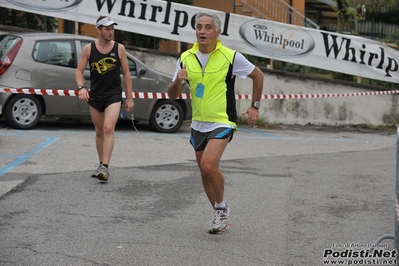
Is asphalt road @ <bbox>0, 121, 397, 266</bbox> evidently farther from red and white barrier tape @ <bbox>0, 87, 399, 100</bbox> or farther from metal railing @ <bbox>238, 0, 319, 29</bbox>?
metal railing @ <bbox>238, 0, 319, 29</bbox>

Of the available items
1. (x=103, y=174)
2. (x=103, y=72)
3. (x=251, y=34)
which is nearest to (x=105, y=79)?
(x=103, y=72)

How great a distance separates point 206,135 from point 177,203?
1559 millimetres

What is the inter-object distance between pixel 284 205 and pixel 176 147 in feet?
15.7

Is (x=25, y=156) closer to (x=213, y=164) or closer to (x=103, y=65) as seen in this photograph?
(x=103, y=65)

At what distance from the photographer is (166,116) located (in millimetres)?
15180

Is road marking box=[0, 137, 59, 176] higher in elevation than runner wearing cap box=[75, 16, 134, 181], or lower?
lower

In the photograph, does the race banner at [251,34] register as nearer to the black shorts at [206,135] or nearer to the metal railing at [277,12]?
the metal railing at [277,12]

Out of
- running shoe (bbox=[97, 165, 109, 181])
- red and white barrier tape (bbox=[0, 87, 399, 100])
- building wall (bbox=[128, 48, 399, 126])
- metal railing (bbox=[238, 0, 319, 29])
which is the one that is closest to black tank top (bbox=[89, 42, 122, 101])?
running shoe (bbox=[97, 165, 109, 181])

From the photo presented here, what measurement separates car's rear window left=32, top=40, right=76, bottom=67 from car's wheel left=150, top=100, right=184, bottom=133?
6.10 ft

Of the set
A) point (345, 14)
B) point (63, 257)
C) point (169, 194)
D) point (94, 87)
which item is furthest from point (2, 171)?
point (345, 14)

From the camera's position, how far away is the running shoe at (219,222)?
710 centimetres

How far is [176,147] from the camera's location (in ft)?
43.4

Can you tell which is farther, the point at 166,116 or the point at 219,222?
the point at 166,116

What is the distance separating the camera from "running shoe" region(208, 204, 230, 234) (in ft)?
23.3
